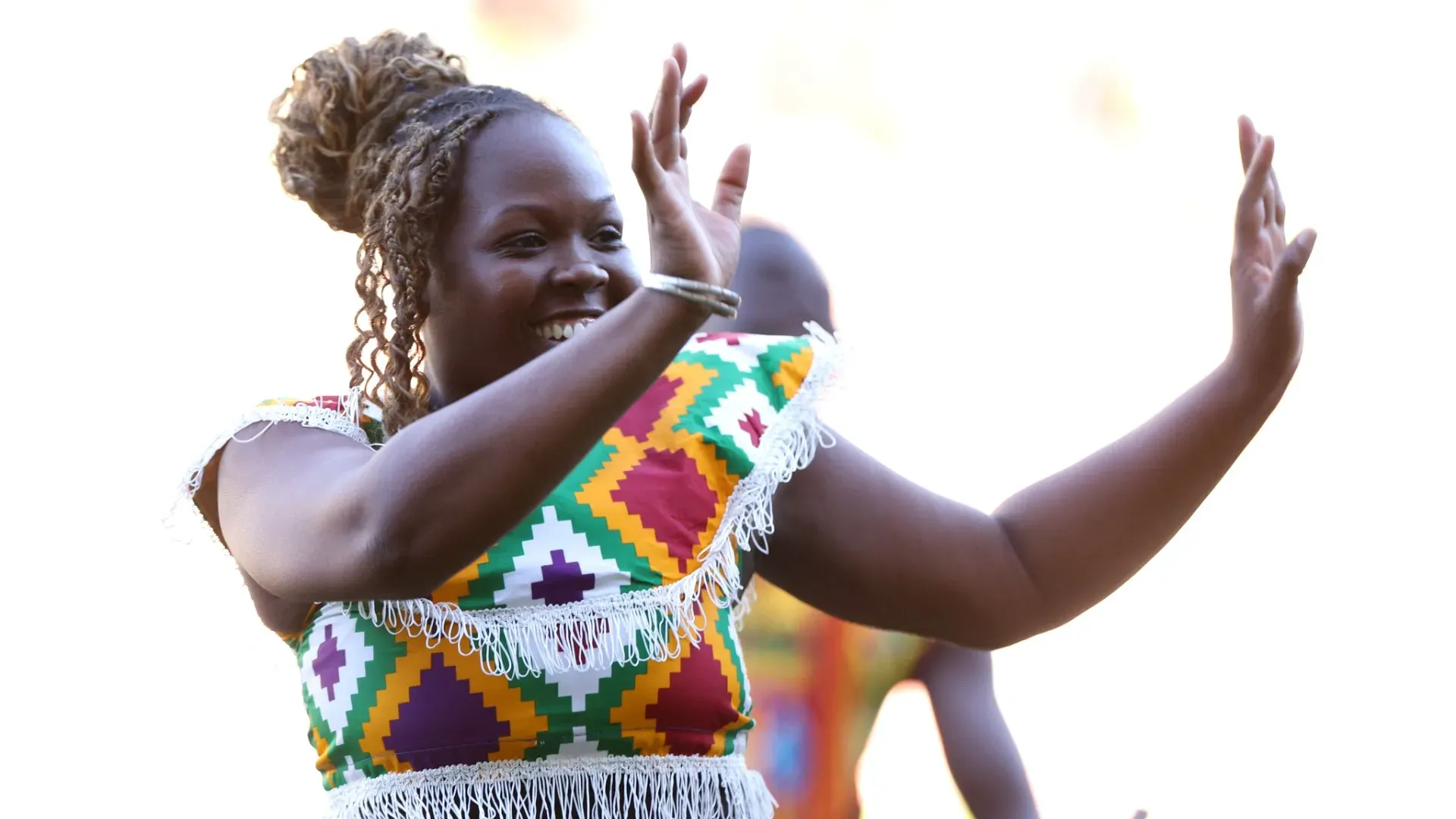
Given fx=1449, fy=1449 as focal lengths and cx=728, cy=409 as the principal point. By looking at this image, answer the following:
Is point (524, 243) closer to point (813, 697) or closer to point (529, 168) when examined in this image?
point (529, 168)

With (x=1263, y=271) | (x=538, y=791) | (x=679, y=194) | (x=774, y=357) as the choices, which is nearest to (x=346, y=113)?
(x=774, y=357)

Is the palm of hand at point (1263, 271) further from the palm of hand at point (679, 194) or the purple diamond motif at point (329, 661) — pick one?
the purple diamond motif at point (329, 661)

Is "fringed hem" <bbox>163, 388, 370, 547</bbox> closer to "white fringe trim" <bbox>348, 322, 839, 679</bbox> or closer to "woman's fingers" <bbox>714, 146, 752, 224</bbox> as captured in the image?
"white fringe trim" <bbox>348, 322, 839, 679</bbox>

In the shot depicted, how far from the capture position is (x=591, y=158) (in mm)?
1388

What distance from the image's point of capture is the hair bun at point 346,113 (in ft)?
4.95

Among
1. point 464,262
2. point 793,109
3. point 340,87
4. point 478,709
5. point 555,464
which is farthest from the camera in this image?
point 793,109

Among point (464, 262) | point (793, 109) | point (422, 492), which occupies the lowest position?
point (422, 492)

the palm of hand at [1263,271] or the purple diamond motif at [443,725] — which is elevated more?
the palm of hand at [1263,271]

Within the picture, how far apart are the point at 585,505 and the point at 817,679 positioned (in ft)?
4.57

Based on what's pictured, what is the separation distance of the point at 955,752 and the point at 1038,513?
1.17 metres

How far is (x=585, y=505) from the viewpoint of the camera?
1301mm

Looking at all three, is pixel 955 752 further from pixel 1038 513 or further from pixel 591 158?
pixel 591 158

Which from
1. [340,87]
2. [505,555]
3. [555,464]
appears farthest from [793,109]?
[555,464]

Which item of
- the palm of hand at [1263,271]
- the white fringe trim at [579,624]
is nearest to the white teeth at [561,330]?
the white fringe trim at [579,624]
